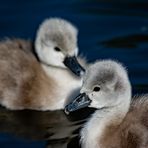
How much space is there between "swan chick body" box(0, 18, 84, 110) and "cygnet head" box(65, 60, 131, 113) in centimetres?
105

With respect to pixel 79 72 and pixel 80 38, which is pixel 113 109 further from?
pixel 80 38

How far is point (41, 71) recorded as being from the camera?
779 centimetres

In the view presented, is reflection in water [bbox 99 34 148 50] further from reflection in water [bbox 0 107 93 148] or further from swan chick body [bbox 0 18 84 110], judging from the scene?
reflection in water [bbox 0 107 93 148]

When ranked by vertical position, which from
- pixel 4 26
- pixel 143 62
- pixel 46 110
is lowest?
pixel 46 110

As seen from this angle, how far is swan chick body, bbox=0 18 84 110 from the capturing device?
25.2ft

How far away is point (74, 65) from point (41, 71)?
0.96 ft

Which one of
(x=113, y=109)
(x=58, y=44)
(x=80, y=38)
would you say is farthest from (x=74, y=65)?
(x=80, y=38)

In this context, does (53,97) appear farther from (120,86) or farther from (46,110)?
(120,86)

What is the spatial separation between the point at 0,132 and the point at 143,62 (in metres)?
1.71

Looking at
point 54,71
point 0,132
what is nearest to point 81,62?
point 54,71

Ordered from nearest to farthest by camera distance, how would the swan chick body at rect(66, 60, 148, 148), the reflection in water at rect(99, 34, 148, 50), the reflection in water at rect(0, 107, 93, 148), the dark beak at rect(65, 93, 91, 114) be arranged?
the swan chick body at rect(66, 60, 148, 148), the dark beak at rect(65, 93, 91, 114), the reflection in water at rect(0, 107, 93, 148), the reflection in water at rect(99, 34, 148, 50)

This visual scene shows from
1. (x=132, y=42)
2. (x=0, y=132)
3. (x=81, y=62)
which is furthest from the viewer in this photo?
(x=132, y=42)

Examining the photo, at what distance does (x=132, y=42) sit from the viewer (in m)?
8.94

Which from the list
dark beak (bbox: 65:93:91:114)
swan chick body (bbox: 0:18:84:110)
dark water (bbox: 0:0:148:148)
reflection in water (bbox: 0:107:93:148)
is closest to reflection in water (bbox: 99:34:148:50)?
dark water (bbox: 0:0:148:148)
